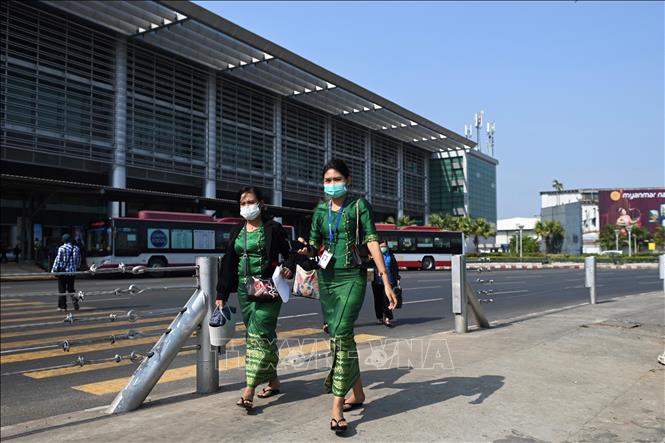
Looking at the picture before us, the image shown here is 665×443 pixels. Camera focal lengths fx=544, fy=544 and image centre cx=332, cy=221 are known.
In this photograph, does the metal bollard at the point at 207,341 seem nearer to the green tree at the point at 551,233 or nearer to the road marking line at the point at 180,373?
the road marking line at the point at 180,373

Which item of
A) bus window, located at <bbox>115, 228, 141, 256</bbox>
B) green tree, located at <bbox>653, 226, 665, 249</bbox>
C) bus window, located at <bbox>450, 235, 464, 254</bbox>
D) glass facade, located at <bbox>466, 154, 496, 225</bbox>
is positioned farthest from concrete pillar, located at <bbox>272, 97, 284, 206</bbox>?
green tree, located at <bbox>653, 226, 665, 249</bbox>

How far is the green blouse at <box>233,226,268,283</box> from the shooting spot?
4383 mm

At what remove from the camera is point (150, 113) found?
115 feet

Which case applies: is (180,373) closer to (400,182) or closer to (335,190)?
(335,190)

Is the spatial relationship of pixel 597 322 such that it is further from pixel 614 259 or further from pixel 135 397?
pixel 614 259

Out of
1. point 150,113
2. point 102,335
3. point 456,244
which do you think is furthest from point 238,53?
point 102,335

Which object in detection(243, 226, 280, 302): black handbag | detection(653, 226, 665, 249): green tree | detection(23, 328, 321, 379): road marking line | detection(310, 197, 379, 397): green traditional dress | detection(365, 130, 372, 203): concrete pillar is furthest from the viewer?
detection(653, 226, 665, 249): green tree

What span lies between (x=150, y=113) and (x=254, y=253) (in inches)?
1308

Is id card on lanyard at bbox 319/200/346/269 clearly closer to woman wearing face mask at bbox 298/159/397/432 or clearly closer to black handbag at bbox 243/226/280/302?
woman wearing face mask at bbox 298/159/397/432

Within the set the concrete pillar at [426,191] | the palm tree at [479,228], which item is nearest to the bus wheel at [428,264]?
the palm tree at [479,228]

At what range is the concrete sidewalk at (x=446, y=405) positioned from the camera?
12.2 ft

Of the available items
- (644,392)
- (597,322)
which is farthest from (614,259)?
(644,392)

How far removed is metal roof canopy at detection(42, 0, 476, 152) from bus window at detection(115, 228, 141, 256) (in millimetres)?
12839

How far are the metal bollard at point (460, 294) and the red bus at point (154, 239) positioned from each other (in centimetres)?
1737
